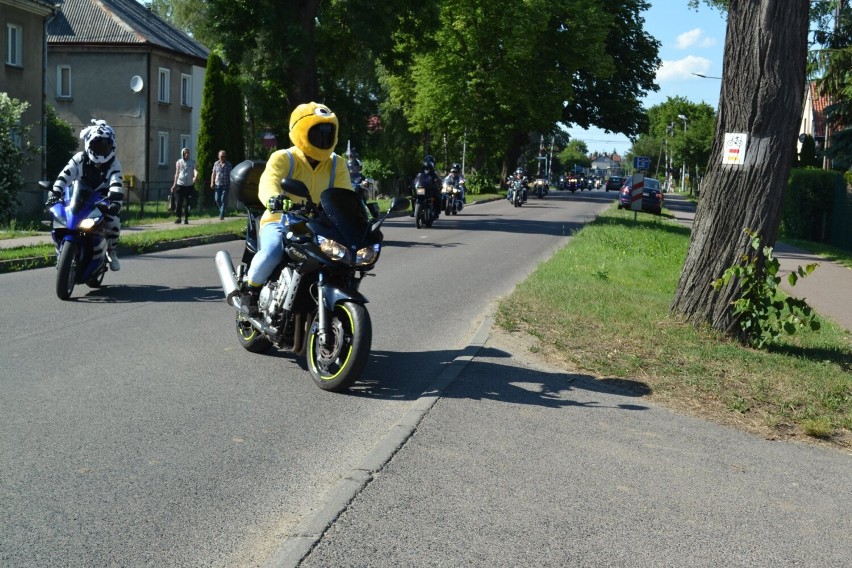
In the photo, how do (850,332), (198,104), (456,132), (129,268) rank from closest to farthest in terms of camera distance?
(850,332) < (129,268) < (198,104) < (456,132)

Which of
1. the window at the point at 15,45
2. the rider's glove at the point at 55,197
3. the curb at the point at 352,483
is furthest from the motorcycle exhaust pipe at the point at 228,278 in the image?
the window at the point at 15,45

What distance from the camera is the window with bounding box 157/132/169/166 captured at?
47.0 metres

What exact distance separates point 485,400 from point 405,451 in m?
1.49

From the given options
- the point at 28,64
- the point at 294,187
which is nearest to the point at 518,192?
the point at 28,64

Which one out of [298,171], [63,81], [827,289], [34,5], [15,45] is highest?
[34,5]

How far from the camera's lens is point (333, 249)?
695 cm

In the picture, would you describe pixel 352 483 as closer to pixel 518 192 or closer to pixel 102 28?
pixel 518 192

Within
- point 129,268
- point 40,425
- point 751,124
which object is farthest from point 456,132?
point 40,425

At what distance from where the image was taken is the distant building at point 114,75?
44.6 meters

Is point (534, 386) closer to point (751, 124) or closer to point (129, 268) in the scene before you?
point (751, 124)

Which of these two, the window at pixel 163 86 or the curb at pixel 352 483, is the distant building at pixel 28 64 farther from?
the curb at pixel 352 483

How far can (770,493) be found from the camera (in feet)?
17.7

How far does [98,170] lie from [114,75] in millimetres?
→ 35775

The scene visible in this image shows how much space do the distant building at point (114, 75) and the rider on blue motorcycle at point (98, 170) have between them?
33121 millimetres
